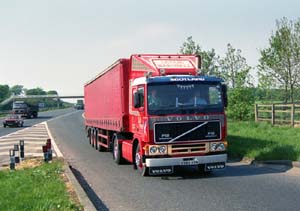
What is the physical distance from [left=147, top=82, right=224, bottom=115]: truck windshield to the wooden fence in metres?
15.0

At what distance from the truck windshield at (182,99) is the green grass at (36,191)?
3.08 meters

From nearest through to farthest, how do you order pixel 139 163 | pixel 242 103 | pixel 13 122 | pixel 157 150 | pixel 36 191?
pixel 36 191, pixel 157 150, pixel 139 163, pixel 242 103, pixel 13 122

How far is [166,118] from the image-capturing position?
44.0 ft

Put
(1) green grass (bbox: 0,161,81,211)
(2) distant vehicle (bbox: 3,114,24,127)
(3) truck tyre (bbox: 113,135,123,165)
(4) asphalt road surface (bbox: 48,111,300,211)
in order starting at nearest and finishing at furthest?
(1) green grass (bbox: 0,161,81,211) < (4) asphalt road surface (bbox: 48,111,300,211) < (3) truck tyre (bbox: 113,135,123,165) < (2) distant vehicle (bbox: 3,114,24,127)

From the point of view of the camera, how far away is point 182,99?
13.6 metres

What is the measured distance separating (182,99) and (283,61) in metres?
27.0

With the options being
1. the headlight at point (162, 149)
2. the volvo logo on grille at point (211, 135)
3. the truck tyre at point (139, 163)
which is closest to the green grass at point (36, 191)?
the truck tyre at point (139, 163)

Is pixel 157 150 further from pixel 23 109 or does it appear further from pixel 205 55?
pixel 23 109

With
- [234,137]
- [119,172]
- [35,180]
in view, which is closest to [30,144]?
[234,137]

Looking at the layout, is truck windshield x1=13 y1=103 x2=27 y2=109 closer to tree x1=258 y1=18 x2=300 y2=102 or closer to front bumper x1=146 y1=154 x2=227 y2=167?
tree x1=258 y1=18 x2=300 y2=102

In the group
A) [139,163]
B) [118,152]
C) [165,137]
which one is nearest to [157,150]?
[165,137]

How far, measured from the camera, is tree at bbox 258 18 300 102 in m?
Result: 38.8

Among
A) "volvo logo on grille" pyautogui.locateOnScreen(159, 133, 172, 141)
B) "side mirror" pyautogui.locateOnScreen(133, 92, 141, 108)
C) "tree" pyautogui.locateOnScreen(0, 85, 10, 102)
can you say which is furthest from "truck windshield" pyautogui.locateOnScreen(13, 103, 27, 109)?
"tree" pyautogui.locateOnScreen(0, 85, 10, 102)

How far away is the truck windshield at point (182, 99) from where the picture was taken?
13.5 metres
